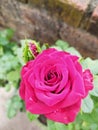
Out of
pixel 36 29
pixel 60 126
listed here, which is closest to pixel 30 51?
pixel 60 126

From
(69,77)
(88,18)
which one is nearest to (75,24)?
(88,18)

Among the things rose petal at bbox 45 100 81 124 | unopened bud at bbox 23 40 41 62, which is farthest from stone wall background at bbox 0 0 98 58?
rose petal at bbox 45 100 81 124

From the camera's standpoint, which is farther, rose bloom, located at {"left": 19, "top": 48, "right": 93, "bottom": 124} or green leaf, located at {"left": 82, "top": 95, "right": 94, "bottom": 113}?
green leaf, located at {"left": 82, "top": 95, "right": 94, "bottom": 113}

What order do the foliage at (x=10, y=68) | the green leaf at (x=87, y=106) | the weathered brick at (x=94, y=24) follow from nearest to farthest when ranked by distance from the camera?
the green leaf at (x=87, y=106), the weathered brick at (x=94, y=24), the foliage at (x=10, y=68)

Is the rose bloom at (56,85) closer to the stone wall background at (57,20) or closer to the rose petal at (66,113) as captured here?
the rose petal at (66,113)

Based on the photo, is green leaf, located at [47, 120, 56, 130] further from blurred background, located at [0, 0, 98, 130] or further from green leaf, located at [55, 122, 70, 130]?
blurred background, located at [0, 0, 98, 130]

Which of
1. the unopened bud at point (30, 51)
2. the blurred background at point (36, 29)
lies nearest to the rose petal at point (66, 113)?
the unopened bud at point (30, 51)

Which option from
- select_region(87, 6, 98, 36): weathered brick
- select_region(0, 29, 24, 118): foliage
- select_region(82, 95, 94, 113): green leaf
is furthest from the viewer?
select_region(0, 29, 24, 118): foliage

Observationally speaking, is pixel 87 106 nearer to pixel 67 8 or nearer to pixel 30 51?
pixel 30 51
